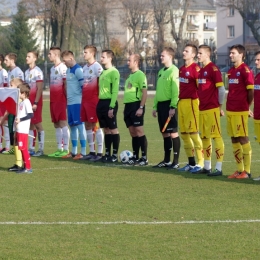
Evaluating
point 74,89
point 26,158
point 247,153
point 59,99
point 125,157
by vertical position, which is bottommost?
point 125,157

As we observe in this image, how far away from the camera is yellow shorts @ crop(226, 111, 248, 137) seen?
1123 centimetres

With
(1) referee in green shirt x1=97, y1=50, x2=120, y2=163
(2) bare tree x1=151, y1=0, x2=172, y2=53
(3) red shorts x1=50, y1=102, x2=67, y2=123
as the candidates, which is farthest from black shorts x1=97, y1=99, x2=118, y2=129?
(2) bare tree x1=151, y1=0, x2=172, y2=53

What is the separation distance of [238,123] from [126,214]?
10.8ft

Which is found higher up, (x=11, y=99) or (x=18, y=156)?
(x=11, y=99)

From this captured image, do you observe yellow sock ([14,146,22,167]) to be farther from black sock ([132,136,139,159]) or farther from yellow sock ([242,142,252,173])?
yellow sock ([242,142,252,173])

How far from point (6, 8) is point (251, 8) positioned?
81.1ft

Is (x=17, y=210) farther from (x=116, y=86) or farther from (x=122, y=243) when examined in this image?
(x=116, y=86)

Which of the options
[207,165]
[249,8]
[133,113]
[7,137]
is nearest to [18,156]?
[133,113]

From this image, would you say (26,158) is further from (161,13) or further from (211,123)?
(161,13)

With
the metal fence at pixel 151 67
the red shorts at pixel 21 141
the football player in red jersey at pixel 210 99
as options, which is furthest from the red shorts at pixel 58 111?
the metal fence at pixel 151 67

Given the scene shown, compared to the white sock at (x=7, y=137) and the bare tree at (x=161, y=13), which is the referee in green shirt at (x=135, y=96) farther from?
the bare tree at (x=161, y=13)

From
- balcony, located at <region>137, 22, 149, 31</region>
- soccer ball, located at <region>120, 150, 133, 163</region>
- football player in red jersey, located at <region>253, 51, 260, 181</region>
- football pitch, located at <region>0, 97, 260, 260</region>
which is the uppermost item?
balcony, located at <region>137, 22, 149, 31</region>

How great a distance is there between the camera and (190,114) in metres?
12.2

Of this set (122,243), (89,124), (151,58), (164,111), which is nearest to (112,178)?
(164,111)
